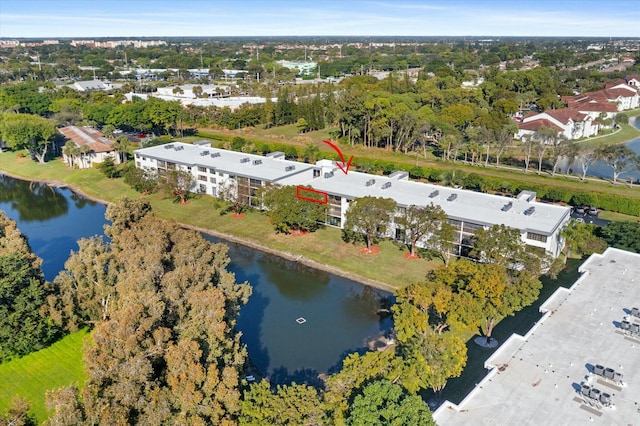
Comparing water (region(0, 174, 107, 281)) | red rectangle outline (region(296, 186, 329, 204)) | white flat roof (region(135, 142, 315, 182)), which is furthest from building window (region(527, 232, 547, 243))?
water (region(0, 174, 107, 281))

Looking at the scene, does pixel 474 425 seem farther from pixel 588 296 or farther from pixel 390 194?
pixel 390 194

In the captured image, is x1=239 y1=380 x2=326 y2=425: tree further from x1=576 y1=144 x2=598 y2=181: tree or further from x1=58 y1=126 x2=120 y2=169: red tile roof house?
x1=58 y1=126 x2=120 y2=169: red tile roof house

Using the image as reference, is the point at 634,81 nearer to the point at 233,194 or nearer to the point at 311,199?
the point at 311,199

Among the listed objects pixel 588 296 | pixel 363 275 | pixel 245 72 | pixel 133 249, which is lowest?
pixel 363 275

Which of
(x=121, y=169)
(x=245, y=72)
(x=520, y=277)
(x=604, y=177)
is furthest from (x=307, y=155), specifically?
(x=245, y=72)

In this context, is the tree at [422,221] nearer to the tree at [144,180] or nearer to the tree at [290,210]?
the tree at [290,210]
